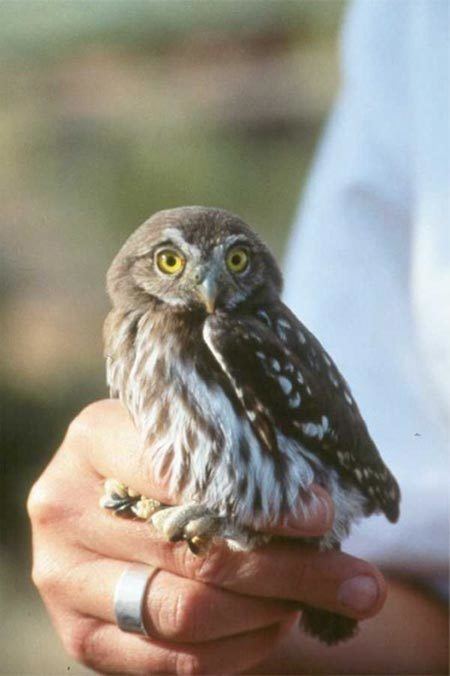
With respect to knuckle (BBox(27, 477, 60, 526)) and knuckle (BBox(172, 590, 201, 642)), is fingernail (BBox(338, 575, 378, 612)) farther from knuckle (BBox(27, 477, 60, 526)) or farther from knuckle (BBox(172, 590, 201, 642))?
knuckle (BBox(27, 477, 60, 526))

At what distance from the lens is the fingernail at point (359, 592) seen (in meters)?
0.71

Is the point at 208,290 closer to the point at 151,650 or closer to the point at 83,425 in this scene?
the point at 83,425

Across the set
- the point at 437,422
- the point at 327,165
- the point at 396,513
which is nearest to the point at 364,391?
the point at 437,422

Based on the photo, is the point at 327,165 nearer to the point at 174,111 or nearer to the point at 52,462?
the point at 174,111

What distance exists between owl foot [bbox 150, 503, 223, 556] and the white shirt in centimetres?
28

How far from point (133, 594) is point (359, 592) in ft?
0.59

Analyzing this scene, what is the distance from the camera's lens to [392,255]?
3.62ft

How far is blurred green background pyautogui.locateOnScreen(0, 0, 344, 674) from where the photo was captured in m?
0.77

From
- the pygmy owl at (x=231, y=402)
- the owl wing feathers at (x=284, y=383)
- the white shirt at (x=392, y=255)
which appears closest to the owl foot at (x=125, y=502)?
Answer: the pygmy owl at (x=231, y=402)

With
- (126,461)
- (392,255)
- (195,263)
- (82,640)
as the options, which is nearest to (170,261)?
(195,263)

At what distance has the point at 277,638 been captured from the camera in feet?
2.68

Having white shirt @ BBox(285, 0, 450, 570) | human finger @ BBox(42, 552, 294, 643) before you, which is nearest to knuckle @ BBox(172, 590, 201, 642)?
human finger @ BBox(42, 552, 294, 643)

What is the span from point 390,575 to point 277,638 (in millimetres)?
286

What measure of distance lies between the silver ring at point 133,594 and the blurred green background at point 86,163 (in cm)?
13
